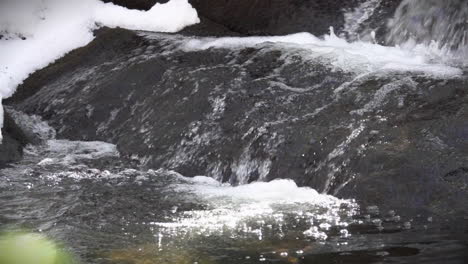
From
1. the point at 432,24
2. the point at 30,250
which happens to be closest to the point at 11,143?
the point at 30,250

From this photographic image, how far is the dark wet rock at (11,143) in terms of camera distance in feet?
22.0

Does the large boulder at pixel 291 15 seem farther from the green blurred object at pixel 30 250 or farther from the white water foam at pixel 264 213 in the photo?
the green blurred object at pixel 30 250

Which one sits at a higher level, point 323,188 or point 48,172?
point 323,188

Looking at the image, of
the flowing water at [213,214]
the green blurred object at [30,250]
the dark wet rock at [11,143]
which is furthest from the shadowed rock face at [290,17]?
the green blurred object at [30,250]

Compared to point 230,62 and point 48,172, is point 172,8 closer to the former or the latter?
point 230,62

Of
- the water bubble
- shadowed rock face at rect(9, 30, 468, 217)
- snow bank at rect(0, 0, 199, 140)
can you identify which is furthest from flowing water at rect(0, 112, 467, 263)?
snow bank at rect(0, 0, 199, 140)

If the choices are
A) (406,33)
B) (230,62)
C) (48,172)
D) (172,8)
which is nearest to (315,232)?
(48,172)

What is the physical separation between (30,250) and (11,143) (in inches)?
129

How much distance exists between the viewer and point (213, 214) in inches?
176

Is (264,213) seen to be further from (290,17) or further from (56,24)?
(56,24)

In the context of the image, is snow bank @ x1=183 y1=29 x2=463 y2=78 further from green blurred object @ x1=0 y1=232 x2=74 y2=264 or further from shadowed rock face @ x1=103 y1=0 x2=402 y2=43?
green blurred object @ x1=0 y1=232 x2=74 y2=264

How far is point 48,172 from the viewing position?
6.12 m

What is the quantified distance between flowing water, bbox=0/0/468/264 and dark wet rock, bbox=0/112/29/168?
13 cm

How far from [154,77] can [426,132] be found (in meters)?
3.74
